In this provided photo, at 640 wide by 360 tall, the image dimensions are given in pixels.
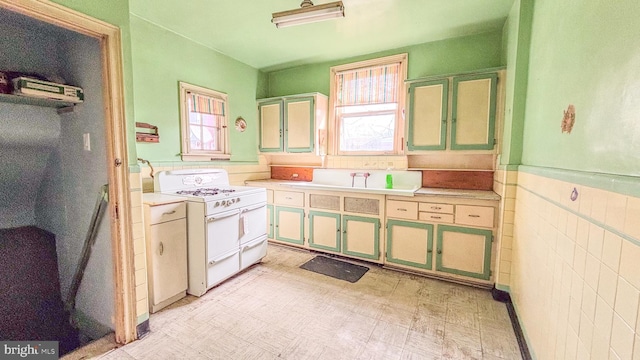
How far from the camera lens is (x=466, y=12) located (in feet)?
8.00

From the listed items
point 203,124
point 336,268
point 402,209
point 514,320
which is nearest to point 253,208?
point 336,268

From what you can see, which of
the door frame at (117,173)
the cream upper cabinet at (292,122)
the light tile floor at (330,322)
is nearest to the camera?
the door frame at (117,173)

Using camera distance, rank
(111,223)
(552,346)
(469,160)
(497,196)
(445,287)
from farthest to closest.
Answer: (469,160) < (445,287) < (497,196) < (111,223) < (552,346)

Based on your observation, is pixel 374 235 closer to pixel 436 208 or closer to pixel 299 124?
pixel 436 208

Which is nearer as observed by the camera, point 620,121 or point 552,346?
point 620,121

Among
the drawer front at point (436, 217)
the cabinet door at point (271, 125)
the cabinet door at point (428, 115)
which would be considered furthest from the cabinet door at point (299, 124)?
the drawer front at point (436, 217)

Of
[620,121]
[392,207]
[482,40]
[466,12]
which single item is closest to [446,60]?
[482,40]

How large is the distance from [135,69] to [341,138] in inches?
97.9

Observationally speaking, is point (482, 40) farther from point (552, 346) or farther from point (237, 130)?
point (237, 130)

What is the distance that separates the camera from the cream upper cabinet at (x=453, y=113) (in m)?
2.60

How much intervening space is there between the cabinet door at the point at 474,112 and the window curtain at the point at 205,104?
9.31 ft

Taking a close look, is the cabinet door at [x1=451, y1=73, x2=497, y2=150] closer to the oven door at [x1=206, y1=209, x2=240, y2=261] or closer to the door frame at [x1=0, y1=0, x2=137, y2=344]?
the oven door at [x1=206, y1=209, x2=240, y2=261]

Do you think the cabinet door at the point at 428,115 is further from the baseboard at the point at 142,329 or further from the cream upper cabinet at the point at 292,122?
the baseboard at the point at 142,329

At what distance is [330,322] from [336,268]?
0.96 meters
